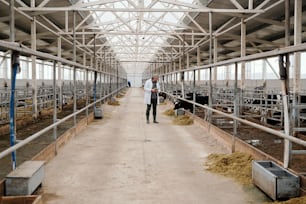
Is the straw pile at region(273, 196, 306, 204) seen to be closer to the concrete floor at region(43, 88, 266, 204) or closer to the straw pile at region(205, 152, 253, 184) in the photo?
the concrete floor at region(43, 88, 266, 204)

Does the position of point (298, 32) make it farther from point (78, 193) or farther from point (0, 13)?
point (0, 13)

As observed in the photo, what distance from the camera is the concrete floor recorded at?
3.74 m

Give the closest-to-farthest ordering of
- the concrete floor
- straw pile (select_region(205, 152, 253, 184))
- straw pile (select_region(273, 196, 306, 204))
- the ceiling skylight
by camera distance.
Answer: straw pile (select_region(273, 196, 306, 204)) → the concrete floor → straw pile (select_region(205, 152, 253, 184)) → the ceiling skylight

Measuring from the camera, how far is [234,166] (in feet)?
15.8

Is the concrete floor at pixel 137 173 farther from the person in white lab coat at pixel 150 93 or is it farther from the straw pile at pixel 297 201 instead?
the person in white lab coat at pixel 150 93

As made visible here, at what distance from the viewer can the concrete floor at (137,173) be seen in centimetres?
374

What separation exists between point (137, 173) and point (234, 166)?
1356 mm

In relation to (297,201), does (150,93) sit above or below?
above

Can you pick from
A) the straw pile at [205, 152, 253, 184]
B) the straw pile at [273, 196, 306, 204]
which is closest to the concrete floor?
the straw pile at [205, 152, 253, 184]

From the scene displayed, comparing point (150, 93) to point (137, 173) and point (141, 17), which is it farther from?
point (137, 173)

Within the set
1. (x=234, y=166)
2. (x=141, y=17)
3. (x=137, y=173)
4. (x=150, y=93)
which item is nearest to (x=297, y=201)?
(x=234, y=166)

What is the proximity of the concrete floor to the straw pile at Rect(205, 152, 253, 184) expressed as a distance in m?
0.14

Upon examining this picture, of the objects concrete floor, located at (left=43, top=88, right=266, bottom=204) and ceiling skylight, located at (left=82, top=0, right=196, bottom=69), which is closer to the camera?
concrete floor, located at (left=43, top=88, right=266, bottom=204)

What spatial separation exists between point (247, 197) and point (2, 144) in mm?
4440
